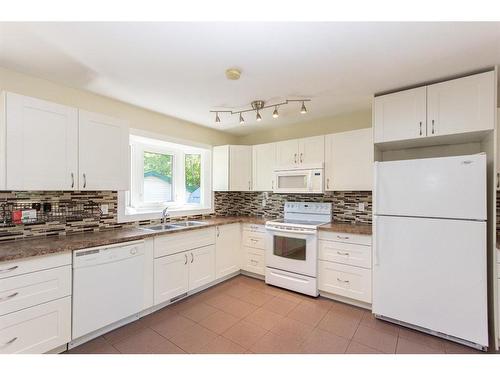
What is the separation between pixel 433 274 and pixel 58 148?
3.34 meters

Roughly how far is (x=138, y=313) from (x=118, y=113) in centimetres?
215

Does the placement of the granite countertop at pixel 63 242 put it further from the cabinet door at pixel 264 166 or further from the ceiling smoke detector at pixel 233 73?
the ceiling smoke detector at pixel 233 73

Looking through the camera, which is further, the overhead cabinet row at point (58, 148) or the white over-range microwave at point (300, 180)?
the white over-range microwave at point (300, 180)

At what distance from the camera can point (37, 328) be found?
1.66m

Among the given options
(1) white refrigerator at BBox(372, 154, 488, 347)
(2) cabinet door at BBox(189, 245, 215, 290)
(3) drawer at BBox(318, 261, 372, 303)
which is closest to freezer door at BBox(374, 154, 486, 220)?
(1) white refrigerator at BBox(372, 154, 488, 347)

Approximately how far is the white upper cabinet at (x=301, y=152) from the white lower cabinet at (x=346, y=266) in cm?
100

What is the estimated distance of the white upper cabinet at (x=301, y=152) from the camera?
3.13 m

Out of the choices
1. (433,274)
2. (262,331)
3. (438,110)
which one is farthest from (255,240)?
(438,110)

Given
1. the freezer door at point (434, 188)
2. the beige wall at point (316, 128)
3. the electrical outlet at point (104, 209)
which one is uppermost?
the beige wall at point (316, 128)

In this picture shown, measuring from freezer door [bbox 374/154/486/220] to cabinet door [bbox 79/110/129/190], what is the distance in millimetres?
2535

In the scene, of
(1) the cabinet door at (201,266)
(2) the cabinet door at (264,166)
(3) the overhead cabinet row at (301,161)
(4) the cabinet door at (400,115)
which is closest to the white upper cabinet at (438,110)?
(4) the cabinet door at (400,115)

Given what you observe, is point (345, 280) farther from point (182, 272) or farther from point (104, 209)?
point (104, 209)

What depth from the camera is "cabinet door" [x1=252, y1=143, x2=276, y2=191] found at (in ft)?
11.7

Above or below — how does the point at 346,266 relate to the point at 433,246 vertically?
below
